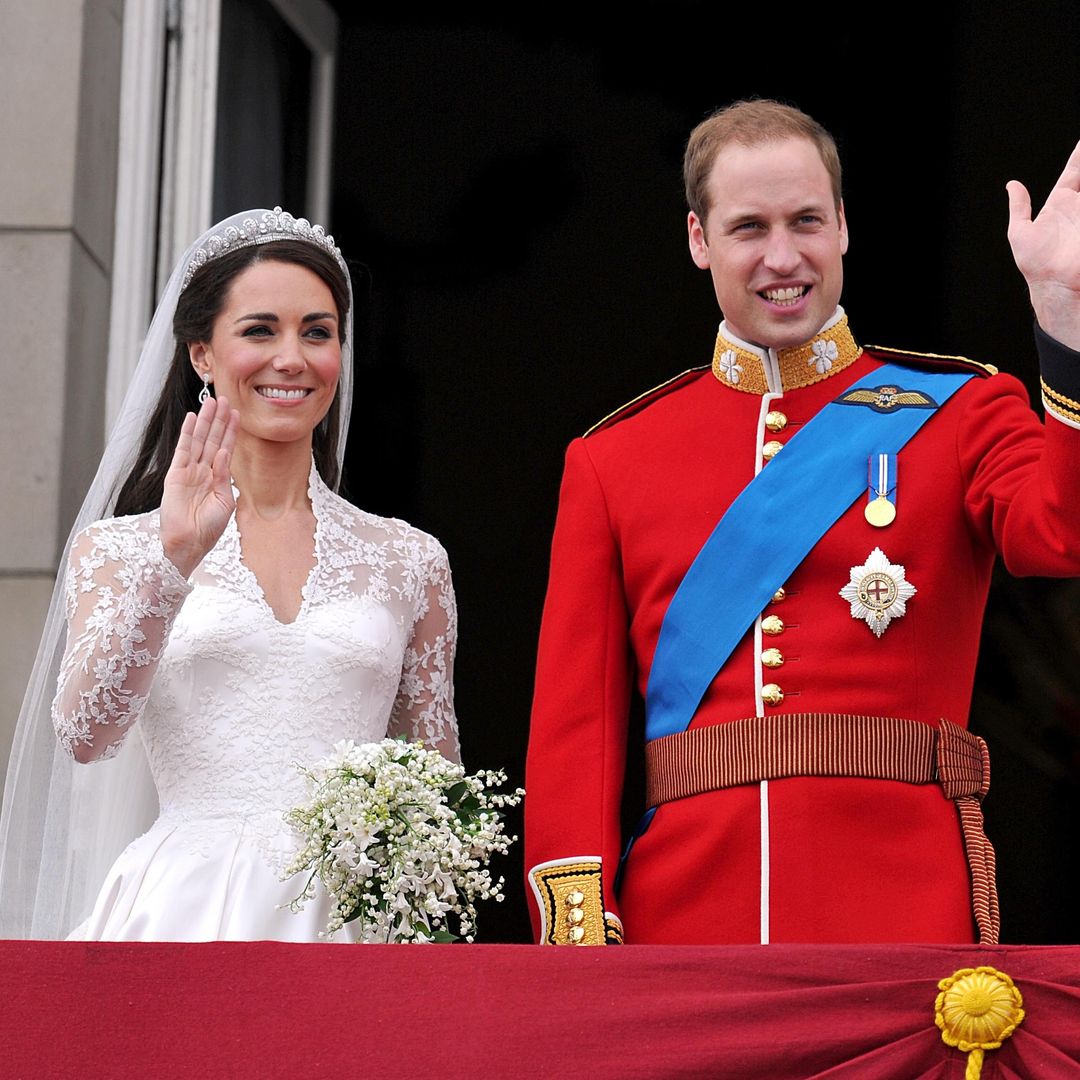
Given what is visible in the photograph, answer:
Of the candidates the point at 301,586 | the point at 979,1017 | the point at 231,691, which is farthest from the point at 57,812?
the point at 979,1017

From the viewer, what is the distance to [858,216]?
613cm

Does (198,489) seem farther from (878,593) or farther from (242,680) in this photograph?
(878,593)

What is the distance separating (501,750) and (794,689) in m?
3.49

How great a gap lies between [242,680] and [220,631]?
0.26 ft

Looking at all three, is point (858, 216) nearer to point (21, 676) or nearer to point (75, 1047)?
point (21, 676)

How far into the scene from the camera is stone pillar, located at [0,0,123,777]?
4141mm

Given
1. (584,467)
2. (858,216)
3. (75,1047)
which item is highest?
(858,216)

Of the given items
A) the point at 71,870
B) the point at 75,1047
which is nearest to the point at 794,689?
the point at 75,1047

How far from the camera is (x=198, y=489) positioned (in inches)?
118

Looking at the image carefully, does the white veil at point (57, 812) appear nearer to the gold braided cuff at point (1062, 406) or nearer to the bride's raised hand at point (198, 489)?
the bride's raised hand at point (198, 489)

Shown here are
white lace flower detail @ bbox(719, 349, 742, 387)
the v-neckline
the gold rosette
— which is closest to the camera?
the gold rosette

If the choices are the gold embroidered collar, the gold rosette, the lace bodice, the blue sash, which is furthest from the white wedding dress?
the gold rosette

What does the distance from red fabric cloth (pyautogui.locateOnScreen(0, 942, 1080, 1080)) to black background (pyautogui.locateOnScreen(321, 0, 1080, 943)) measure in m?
3.75

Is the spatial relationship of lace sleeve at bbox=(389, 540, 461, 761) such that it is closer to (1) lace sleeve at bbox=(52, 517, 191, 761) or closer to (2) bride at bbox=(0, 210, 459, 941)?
(2) bride at bbox=(0, 210, 459, 941)
